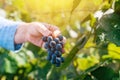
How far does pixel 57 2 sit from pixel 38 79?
55cm

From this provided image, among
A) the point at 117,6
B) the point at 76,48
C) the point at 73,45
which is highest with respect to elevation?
the point at 117,6

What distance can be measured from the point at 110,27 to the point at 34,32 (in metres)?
0.28

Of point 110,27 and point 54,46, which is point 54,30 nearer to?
point 54,46

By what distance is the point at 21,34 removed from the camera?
145 cm

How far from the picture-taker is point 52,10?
2.98m

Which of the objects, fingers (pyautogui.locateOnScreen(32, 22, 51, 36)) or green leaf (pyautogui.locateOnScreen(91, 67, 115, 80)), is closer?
fingers (pyautogui.locateOnScreen(32, 22, 51, 36))

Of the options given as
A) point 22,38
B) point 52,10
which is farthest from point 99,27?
point 52,10

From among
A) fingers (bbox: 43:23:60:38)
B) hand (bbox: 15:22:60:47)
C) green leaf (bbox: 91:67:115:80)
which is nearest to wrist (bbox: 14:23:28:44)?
hand (bbox: 15:22:60:47)

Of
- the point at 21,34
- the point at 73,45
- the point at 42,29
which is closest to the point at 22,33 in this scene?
the point at 21,34

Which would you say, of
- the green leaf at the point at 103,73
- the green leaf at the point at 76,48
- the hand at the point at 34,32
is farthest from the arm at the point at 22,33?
the green leaf at the point at 103,73

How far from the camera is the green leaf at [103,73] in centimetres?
152

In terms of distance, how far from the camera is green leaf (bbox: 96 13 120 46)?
1.20 meters

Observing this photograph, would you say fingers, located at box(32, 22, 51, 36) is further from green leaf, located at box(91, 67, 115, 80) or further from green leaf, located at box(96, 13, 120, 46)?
green leaf, located at box(91, 67, 115, 80)

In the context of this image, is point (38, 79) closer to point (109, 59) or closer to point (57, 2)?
point (57, 2)
